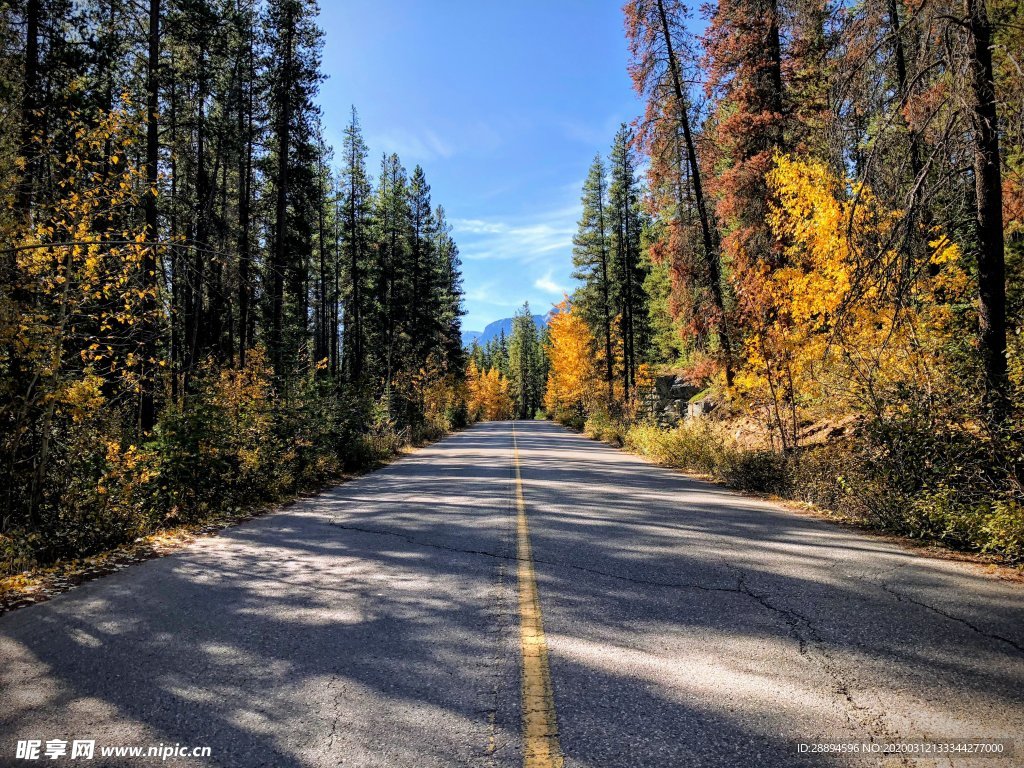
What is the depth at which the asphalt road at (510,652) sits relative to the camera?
2.53 m

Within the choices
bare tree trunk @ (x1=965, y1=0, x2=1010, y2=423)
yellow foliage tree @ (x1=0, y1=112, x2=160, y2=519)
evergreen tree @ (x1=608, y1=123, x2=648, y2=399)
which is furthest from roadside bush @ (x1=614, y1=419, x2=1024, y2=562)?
evergreen tree @ (x1=608, y1=123, x2=648, y2=399)

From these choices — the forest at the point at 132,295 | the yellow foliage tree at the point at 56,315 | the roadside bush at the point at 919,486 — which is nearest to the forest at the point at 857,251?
the roadside bush at the point at 919,486

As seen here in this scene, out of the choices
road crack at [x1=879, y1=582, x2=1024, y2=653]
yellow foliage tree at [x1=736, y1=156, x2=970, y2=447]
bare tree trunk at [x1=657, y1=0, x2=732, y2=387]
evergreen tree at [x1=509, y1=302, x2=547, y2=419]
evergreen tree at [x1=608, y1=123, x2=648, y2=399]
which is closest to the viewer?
road crack at [x1=879, y1=582, x2=1024, y2=653]

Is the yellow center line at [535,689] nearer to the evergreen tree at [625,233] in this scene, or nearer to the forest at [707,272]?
the forest at [707,272]

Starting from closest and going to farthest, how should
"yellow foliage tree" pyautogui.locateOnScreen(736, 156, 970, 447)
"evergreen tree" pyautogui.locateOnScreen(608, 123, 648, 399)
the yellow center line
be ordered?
the yellow center line
"yellow foliage tree" pyautogui.locateOnScreen(736, 156, 970, 447)
"evergreen tree" pyautogui.locateOnScreen(608, 123, 648, 399)

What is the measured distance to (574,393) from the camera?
4325 cm

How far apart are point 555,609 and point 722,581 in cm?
178

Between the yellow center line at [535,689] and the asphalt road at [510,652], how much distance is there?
0.18ft

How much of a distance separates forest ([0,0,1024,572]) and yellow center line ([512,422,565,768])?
4123 mm

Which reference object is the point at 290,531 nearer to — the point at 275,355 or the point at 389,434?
the point at 275,355

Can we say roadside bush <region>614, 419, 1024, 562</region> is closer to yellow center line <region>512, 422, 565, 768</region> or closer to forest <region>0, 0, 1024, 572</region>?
forest <region>0, 0, 1024, 572</region>

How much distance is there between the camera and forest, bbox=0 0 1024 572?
19.7ft

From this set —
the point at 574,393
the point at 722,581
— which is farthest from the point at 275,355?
the point at 574,393

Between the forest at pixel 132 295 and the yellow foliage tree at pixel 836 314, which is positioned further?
the yellow foliage tree at pixel 836 314
